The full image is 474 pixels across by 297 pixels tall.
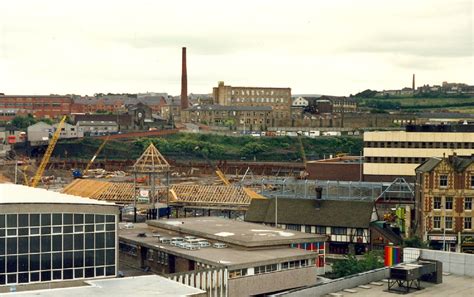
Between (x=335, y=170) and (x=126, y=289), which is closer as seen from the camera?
(x=126, y=289)

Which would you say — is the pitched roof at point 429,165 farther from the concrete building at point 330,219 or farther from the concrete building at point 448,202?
the concrete building at point 330,219

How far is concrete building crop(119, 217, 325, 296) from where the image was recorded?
46.6m

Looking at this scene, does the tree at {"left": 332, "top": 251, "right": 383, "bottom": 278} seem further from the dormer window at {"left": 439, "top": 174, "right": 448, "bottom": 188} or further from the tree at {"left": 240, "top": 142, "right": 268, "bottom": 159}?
the tree at {"left": 240, "top": 142, "right": 268, "bottom": 159}

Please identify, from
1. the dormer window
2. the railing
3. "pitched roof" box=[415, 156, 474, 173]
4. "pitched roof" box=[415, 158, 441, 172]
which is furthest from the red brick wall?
the railing

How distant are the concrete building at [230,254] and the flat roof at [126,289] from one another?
3506 millimetres

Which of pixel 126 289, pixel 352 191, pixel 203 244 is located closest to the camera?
pixel 126 289

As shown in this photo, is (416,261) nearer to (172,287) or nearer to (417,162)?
(172,287)

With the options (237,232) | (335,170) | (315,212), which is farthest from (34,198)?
(335,170)

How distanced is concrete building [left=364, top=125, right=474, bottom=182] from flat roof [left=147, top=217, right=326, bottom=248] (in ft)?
126

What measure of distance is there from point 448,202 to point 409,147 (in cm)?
2784

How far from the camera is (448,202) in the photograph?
70312mm

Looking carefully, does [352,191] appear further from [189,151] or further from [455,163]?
[189,151]

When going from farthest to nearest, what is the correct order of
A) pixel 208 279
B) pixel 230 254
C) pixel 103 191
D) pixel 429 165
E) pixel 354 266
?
1. pixel 103 191
2. pixel 429 165
3. pixel 354 266
4. pixel 230 254
5. pixel 208 279

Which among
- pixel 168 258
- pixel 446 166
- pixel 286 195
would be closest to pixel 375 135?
pixel 286 195
